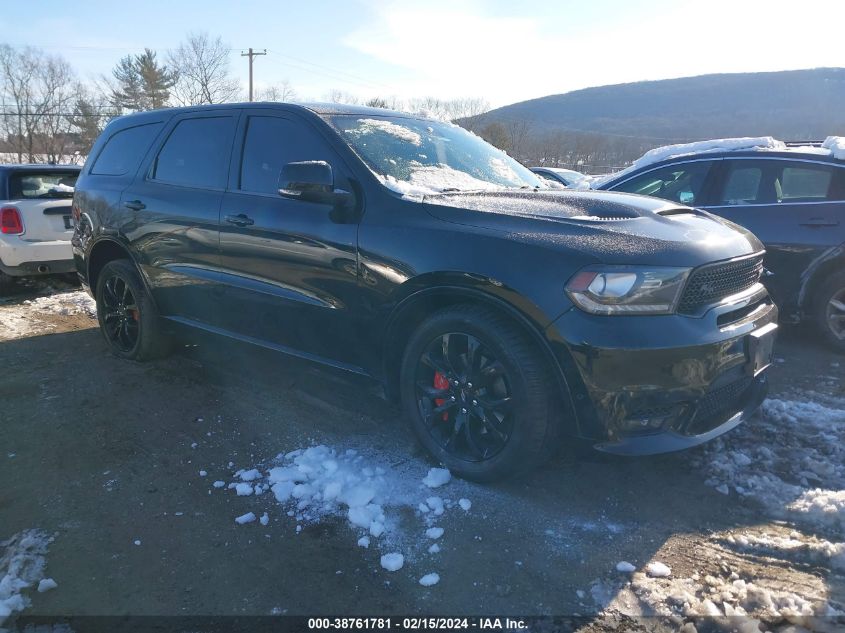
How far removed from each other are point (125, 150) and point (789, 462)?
16.9 feet

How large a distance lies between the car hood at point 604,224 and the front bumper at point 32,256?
5.95 metres

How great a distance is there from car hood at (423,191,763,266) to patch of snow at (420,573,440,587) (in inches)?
57.8

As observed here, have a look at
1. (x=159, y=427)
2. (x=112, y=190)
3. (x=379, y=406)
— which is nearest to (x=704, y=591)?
(x=379, y=406)

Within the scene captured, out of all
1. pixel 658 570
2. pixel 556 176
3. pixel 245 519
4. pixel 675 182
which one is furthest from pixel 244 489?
pixel 556 176

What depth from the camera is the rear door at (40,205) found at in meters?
6.98

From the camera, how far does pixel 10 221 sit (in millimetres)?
6906

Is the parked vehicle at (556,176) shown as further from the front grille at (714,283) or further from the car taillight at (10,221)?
the car taillight at (10,221)

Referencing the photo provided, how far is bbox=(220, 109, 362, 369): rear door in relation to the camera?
327cm

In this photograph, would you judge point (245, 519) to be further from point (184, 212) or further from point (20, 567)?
point (184, 212)

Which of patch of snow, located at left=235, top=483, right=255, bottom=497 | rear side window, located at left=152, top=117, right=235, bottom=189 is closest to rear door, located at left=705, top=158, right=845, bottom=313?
rear side window, located at left=152, top=117, right=235, bottom=189

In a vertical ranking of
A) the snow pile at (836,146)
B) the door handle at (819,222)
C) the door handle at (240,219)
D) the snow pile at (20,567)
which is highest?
the snow pile at (836,146)

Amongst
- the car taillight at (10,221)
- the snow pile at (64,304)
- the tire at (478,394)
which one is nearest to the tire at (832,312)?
the tire at (478,394)

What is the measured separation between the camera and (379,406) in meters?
3.99

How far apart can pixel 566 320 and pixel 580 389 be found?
0.31 meters
